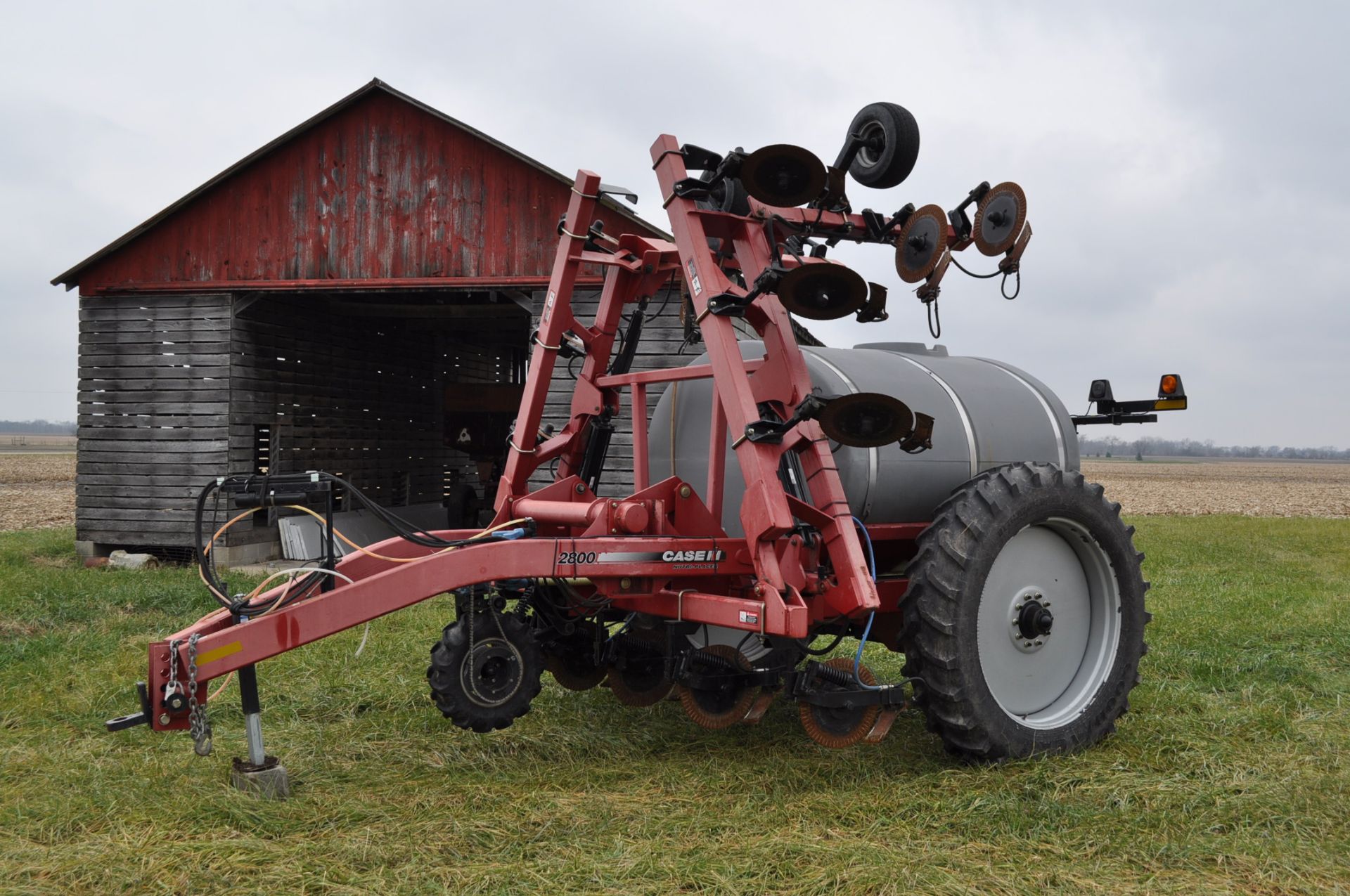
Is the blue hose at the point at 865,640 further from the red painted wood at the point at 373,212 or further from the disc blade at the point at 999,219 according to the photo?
the red painted wood at the point at 373,212

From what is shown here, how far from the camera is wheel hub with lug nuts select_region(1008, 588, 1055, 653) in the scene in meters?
4.95

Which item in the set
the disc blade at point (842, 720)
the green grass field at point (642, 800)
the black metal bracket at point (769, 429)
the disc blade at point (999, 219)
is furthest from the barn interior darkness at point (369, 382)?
the disc blade at point (842, 720)

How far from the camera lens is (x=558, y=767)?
4.77m

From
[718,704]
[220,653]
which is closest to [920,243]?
[718,704]

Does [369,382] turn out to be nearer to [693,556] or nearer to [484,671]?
[484,671]

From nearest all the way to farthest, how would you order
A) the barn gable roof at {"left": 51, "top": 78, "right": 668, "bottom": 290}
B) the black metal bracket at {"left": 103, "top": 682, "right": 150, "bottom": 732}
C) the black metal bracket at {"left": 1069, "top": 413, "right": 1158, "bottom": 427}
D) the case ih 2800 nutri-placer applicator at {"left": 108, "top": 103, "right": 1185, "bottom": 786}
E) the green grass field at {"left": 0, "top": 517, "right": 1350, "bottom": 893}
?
the green grass field at {"left": 0, "top": 517, "right": 1350, "bottom": 893}
the black metal bracket at {"left": 103, "top": 682, "right": 150, "bottom": 732}
the case ih 2800 nutri-placer applicator at {"left": 108, "top": 103, "right": 1185, "bottom": 786}
the black metal bracket at {"left": 1069, "top": 413, "right": 1158, "bottom": 427}
the barn gable roof at {"left": 51, "top": 78, "right": 668, "bottom": 290}

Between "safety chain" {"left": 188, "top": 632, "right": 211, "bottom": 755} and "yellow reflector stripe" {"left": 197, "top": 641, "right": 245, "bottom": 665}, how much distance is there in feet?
0.08

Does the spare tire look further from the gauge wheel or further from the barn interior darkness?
the barn interior darkness

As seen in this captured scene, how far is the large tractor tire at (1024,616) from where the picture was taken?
15.0ft

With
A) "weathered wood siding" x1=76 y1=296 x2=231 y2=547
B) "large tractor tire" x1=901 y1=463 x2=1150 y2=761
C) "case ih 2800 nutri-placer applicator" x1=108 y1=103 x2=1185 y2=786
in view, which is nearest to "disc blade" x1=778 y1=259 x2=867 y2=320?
"case ih 2800 nutri-placer applicator" x1=108 y1=103 x2=1185 y2=786

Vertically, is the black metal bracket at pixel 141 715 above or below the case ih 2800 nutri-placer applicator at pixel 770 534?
below

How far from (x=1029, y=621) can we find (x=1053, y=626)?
0.30 m

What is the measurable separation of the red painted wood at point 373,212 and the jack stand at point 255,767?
8844 millimetres

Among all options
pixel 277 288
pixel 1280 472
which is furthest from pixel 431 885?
pixel 1280 472
